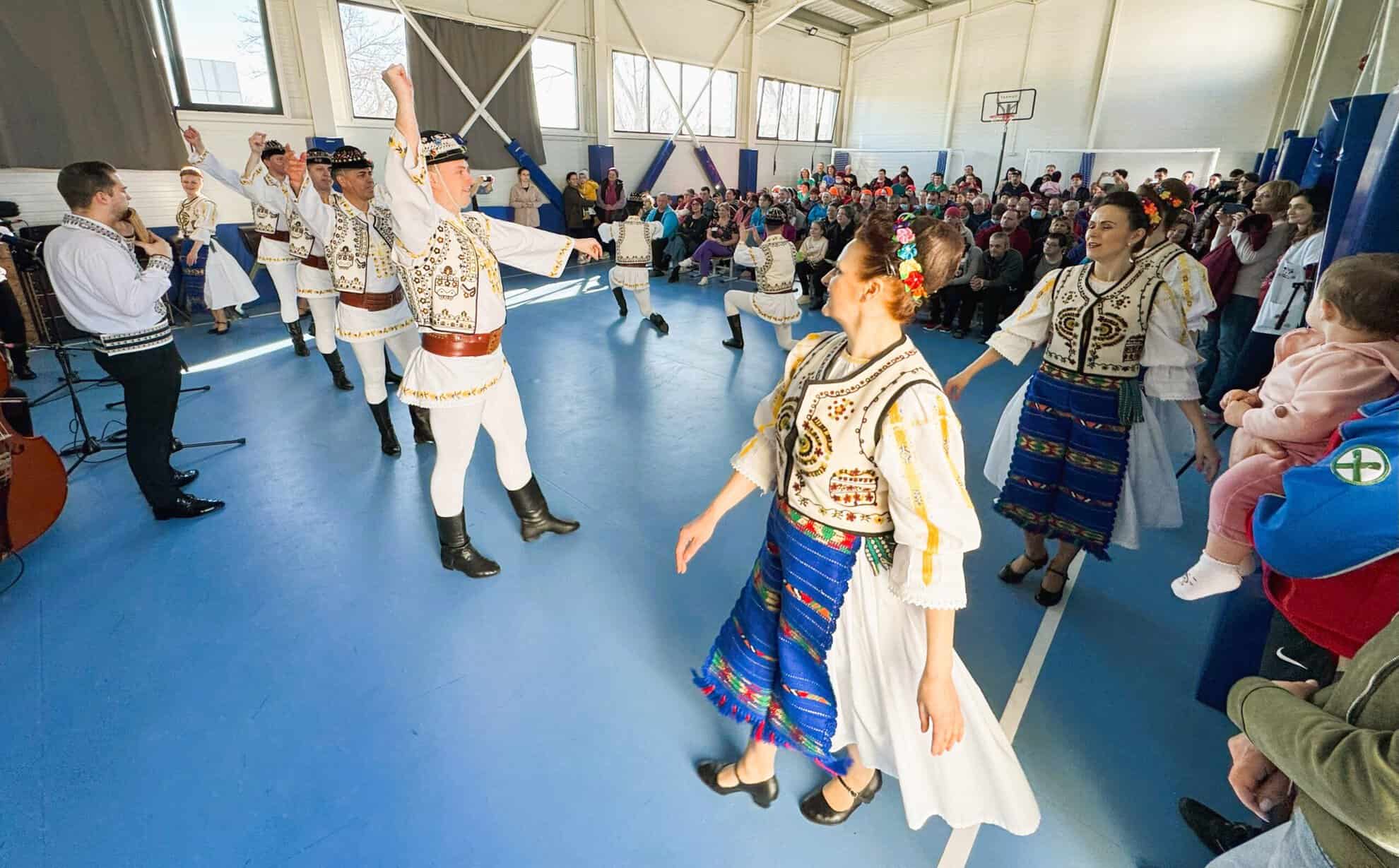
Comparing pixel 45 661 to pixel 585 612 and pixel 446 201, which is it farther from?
pixel 446 201

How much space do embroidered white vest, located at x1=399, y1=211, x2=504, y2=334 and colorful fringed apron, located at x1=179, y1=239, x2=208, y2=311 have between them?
5.85 metres

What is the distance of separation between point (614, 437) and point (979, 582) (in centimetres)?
226

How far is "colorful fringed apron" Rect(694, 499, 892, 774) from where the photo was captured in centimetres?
131

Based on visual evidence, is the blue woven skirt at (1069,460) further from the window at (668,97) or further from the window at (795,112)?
the window at (795,112)

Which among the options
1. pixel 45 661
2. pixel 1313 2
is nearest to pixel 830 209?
pixel 45 661

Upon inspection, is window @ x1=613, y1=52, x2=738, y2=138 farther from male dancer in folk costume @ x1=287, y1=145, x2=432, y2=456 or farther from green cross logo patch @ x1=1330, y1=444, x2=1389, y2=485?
green cross logo patch @ x1=1330, y1=444, x2=1389, y2=485

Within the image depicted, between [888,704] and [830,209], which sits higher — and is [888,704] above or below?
below

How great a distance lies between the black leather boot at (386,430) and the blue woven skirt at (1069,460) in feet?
10.8

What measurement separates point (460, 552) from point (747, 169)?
1343 centimetres

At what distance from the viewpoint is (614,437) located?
3.97m

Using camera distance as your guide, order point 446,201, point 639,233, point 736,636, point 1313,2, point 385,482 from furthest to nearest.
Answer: point 1313,2
point 639,233
point 385,482
point 446,201
point 736,636

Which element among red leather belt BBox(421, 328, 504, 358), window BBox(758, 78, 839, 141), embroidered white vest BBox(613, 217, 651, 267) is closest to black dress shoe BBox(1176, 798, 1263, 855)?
red leather belt BBox(421, 328, 504, 358)

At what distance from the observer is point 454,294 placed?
230cm

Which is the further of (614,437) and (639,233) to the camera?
(639,233)
